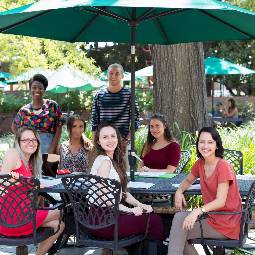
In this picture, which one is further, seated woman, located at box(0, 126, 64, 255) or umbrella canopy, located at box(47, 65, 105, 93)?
umbrella canopy, located at box(47, 65, 105, 93)

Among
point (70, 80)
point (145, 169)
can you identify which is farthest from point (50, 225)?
point (70, 80)

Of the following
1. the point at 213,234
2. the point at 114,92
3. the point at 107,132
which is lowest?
the point at 213,234

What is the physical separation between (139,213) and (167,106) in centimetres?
550

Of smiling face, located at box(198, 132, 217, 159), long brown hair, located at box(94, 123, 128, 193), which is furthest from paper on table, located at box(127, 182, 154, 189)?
smiling face, located at box(198, 132, 217, 159)

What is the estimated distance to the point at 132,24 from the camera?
→ 6.25 metres

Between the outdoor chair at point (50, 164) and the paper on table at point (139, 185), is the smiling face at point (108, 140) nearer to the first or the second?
the paper on table at point (139, 185)

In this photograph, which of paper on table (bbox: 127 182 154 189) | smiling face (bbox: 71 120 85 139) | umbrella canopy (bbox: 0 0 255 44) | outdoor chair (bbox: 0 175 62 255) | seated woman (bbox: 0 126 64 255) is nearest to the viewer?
outdoor chair (bbox: 0 175 62 255)

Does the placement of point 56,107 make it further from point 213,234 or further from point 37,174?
point 213,234

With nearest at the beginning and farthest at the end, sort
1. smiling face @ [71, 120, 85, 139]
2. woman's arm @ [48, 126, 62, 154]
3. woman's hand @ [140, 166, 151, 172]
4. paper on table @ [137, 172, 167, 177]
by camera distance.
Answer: paper on table @ [137, 172, 167, 177] → woman's hand @ [140, 166, 151, 172] → smiling face @ [71, 120, 85, 139] → woman's arm @ [48, 126, 62, 154]

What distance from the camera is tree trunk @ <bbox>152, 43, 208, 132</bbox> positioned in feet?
34.7

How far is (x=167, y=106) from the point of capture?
34.9ft

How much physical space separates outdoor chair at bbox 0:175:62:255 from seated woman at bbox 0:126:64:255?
0.06 meters

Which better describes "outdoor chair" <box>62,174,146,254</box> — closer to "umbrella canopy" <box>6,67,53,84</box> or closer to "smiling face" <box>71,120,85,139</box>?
"smiling face" <box>71,120,85,139</box>

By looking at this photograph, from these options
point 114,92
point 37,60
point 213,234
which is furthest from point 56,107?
point 37,60
